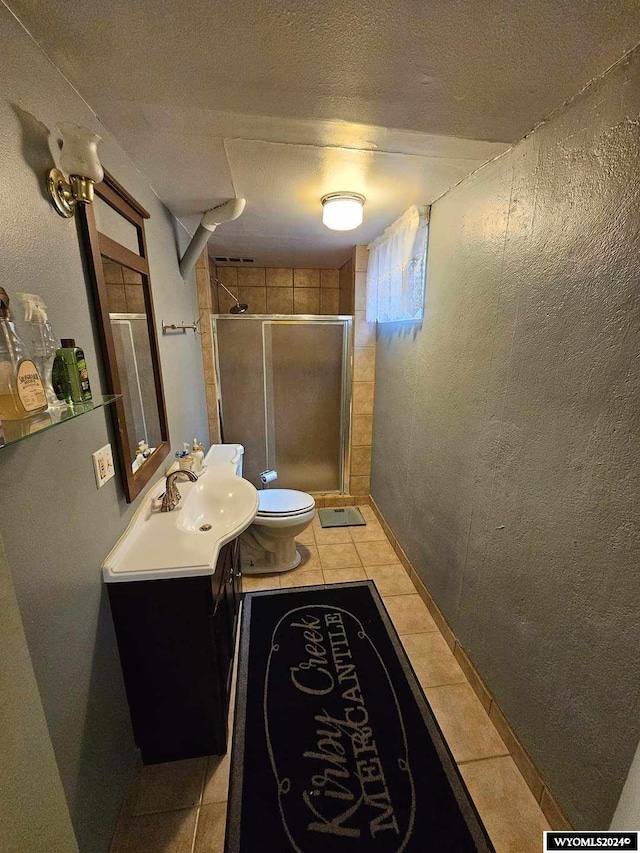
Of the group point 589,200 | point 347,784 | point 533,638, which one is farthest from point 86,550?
point 589,200

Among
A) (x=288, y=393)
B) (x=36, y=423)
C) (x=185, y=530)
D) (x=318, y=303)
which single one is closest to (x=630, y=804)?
(x=185, y=530)

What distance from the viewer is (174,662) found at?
3.81ft

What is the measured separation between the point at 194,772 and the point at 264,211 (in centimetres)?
249

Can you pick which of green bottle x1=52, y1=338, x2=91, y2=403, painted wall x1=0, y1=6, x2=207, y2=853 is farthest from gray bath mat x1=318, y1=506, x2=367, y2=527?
green bottle x1=52, y1=338, x2=91, y2=403

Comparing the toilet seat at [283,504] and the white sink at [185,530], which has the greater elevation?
the white sink at [185,530]

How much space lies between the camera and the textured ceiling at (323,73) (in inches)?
28.4

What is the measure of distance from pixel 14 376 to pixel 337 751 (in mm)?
1576

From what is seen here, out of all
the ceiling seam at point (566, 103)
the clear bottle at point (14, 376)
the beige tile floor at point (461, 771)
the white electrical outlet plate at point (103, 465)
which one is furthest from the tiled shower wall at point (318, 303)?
the clear bottle at point (14, 376)

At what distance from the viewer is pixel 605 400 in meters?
0.90

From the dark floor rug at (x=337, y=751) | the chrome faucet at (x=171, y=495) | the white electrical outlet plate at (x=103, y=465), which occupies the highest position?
the white electrical outlet plate at (x=103, y=465)

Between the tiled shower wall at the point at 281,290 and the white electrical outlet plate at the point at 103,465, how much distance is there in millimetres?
2377

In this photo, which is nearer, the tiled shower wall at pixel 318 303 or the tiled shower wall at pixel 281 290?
the tiled shower wall at pixel 318 303

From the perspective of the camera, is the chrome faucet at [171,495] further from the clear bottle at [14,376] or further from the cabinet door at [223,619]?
the clear bottle at [14,376]

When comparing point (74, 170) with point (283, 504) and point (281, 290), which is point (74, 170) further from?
point (281, 290)
